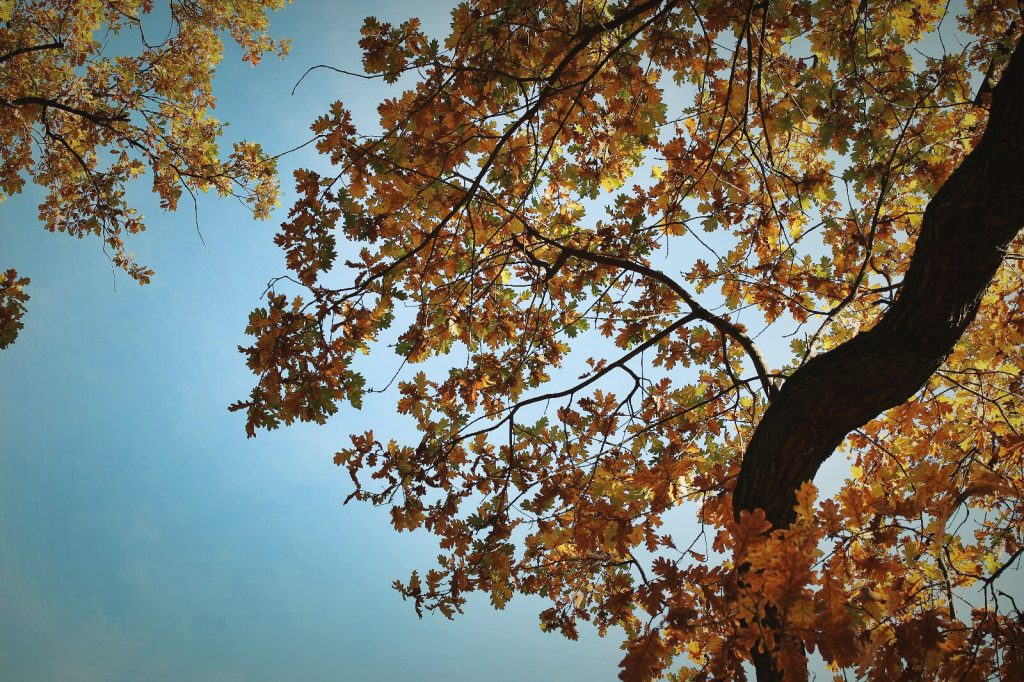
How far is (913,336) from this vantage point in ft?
6.73

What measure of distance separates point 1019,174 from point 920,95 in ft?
4.77

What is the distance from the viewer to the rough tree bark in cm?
194

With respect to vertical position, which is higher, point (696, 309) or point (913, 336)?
point (696, 309)

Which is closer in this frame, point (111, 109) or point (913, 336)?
point (913, 336)

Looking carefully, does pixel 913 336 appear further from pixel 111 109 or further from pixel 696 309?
pixel 111 109

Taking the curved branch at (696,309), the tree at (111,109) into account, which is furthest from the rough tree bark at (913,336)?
the tree at (111,109)

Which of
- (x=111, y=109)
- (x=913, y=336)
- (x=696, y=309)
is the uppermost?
(x=111, y=109)

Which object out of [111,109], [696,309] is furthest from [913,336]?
[111,109]

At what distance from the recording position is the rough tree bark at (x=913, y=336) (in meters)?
1.94

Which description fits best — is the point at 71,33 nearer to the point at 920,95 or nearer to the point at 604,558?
the point at 604,558

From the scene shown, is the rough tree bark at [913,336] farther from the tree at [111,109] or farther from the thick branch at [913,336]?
the tree at [111,109]

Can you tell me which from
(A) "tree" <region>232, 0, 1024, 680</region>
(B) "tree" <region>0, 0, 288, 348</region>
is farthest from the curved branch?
(B) "tree" <region>0, 0, 288, 348</region>

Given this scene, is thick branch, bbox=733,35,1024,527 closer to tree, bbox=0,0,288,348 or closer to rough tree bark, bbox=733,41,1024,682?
rough tree bark, bbox=733,41,1024,682

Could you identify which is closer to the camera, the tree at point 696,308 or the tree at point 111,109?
the tree at point 696,308
